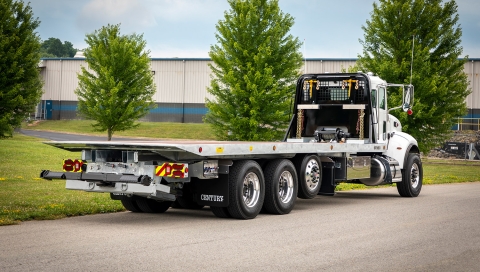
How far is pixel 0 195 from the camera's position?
15.4m

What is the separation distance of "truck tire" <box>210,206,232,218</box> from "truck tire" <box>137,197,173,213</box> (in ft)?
4.18

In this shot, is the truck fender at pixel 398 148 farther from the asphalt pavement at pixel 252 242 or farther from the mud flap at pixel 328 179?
the asphalt pavement at pixel 252 242

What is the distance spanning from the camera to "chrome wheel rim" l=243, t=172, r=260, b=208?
39.9 feet

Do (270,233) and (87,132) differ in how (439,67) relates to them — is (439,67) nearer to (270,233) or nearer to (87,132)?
(270,233)

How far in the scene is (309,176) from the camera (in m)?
13.9

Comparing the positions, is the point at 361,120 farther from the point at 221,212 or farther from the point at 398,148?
the point at 221,212

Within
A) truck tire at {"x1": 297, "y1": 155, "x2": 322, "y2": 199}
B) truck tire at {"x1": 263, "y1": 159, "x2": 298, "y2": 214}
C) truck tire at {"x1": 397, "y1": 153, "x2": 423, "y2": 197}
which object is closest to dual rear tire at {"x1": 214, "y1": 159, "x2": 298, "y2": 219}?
truck tire at {"x1": 263, "y1": 159, "x2": 298, "y2": 214}

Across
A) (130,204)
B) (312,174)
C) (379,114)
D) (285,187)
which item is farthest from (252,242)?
(379,114)

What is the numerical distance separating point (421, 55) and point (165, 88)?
45418 millimetres

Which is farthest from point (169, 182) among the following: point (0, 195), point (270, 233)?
point (0, 195)

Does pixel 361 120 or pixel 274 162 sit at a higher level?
pixel 361 120

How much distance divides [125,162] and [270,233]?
251cm

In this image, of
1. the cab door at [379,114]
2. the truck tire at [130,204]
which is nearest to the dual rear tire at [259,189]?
the truck tire at [130,204]

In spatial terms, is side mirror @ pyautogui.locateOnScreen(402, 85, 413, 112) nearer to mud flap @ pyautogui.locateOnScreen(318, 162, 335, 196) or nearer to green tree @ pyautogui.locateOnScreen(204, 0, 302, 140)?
mud flap @ pyautogui.locateOnScreen(318, 162, 335, 196)
